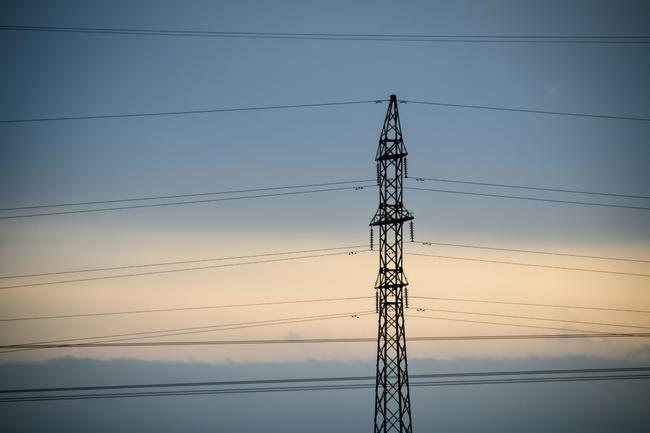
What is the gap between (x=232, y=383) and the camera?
3997 cm

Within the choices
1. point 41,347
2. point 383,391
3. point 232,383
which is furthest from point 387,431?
point 41,347

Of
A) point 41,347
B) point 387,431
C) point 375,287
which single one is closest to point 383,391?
point 387,431

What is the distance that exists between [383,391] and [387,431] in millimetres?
2224

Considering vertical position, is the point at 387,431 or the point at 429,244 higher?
the point at 429,244

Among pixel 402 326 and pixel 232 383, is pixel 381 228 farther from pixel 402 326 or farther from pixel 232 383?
pixel 232 383

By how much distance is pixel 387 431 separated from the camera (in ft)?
115

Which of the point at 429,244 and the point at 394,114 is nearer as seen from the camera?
the point at 394,114

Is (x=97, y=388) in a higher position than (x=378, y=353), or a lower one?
lower

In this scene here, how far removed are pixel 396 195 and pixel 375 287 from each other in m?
5.66

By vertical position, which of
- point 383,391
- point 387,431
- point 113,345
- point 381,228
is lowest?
point 387,431

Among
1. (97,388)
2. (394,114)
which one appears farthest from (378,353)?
(97,388)

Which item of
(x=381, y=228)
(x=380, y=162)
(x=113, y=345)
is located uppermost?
(x=380, y=162)

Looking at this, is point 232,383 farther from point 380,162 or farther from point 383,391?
point 380,162

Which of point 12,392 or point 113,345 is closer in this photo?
point 12,392
